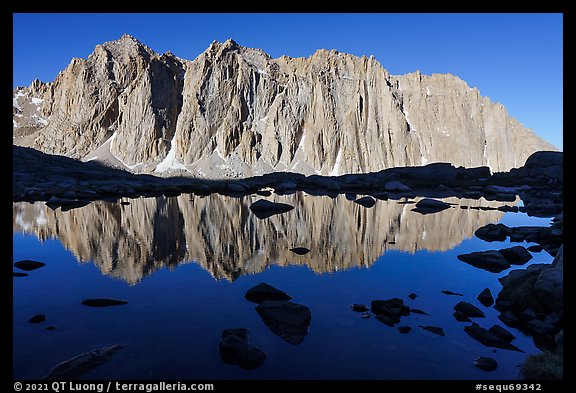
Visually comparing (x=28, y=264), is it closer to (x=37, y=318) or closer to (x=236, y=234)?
(x=37, y=318)


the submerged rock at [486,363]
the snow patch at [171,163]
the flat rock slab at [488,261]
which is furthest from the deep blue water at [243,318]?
the snow patch at [171,163]

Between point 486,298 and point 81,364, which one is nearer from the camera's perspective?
point 81,364

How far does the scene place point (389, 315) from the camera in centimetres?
992

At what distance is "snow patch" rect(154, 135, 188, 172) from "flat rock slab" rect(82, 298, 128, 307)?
12461cm

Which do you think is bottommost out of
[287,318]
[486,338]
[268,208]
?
[486,338]

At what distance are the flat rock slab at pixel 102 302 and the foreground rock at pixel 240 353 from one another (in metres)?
4.26

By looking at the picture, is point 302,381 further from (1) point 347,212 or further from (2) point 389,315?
(1) point 347,212

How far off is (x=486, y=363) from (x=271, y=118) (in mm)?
133779

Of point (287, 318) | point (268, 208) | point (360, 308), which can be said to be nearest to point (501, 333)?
point (360, 308)

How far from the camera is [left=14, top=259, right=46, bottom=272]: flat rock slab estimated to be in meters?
14.8

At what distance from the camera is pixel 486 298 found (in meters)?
11.2

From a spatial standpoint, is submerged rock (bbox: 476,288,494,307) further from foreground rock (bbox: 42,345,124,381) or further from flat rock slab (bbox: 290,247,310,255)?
foreground rock (bbox: 42,345,124,381)

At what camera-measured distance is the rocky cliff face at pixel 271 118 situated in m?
134

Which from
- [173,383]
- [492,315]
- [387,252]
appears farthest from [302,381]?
[387,252]
